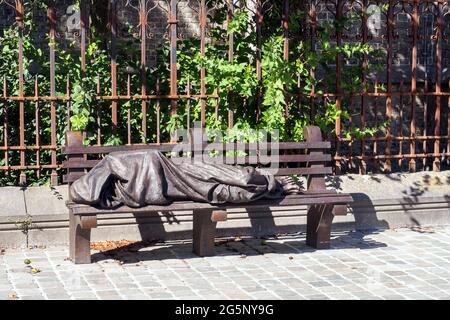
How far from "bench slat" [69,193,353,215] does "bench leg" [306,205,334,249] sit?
0.20 metres

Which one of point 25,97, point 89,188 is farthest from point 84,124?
point 89,188

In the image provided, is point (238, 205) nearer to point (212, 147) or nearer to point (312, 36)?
point (212, 147)

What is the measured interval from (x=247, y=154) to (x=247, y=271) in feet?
4.93

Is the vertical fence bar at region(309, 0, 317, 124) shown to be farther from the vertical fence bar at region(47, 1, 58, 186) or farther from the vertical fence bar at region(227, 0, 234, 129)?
the vertical fence bar at region(47, 1, 58, 186)

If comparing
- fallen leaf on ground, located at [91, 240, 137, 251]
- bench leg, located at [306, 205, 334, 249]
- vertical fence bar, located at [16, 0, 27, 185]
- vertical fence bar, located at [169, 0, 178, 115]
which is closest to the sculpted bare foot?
bench leg, located at [306, 205, 334, 249]

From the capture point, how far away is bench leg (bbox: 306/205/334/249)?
25.4 ft

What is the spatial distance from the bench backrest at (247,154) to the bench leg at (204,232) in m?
0.55

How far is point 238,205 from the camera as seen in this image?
7215 mm

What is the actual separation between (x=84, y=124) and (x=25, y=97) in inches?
22.1

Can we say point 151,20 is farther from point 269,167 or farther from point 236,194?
point 236,194

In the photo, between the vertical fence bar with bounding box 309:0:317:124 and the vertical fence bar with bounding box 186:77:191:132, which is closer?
the vertical fence bar with bounding box 186:77:191:132

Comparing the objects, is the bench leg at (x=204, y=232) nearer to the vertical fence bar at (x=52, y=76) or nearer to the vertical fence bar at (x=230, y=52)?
the vertical fence bar at (x=230, y=52)

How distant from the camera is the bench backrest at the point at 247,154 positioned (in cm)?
727

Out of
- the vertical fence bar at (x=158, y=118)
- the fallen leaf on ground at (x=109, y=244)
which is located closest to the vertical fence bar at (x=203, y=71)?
the vertical fence bar at (x=158, y=118)
